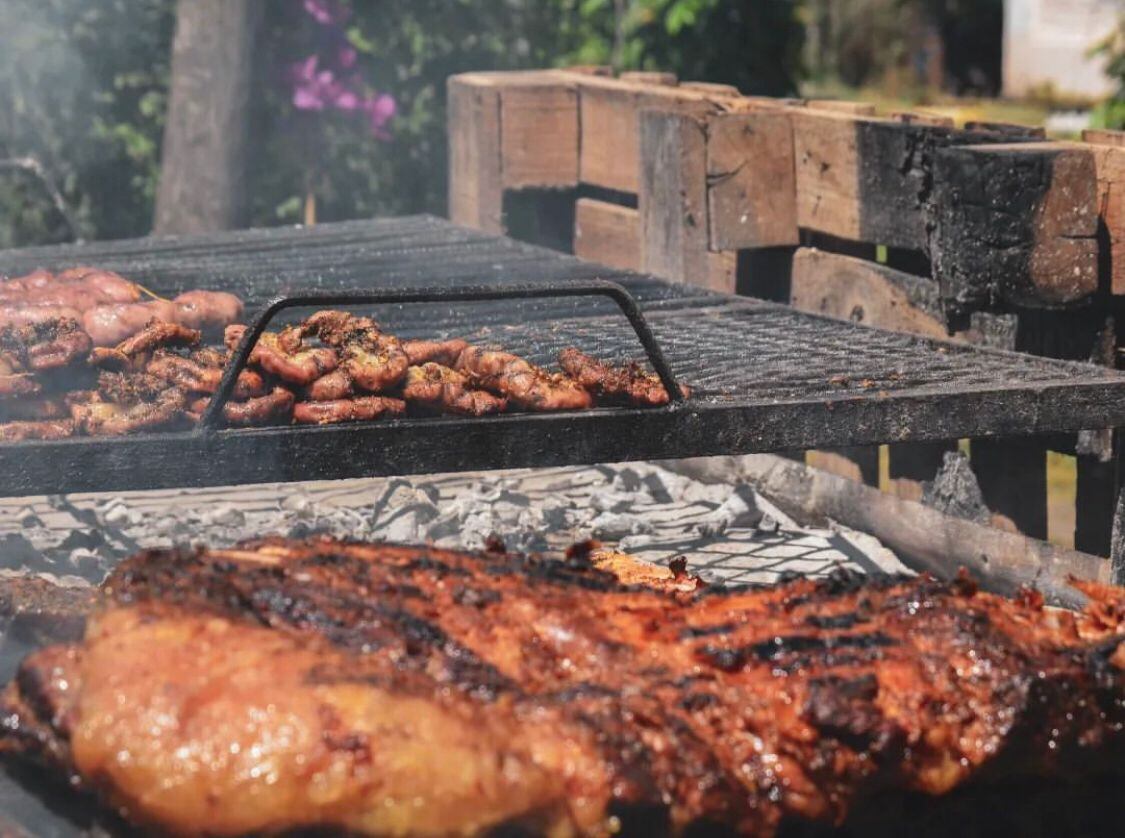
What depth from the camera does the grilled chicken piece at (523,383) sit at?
3590 mm

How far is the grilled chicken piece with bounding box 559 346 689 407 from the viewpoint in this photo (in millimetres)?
3596

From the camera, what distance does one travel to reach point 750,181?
20.0 ft

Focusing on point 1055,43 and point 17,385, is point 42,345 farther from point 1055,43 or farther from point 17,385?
point 1055,43

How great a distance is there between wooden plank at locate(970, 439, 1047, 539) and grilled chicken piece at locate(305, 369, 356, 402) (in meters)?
2.61

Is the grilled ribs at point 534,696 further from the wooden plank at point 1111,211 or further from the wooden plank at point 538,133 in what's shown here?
the wooden plank at point 538,133

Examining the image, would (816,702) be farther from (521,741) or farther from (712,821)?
(521,741)

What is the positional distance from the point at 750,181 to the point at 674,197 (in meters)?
0.41

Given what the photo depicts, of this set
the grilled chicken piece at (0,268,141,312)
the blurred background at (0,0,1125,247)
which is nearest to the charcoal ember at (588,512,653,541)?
the grilled chicken piece at (0,268,141,312)

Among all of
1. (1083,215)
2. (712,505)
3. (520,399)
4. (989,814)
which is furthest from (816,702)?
(712,505)

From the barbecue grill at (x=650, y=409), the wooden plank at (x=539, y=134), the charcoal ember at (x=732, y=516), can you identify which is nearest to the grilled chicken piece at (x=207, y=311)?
the barbecue grill at (x=650, y=409)

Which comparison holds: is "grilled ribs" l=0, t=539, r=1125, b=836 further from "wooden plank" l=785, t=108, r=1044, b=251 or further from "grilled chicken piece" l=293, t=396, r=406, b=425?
"wooden plank" l=785, t=108, r=1044, b=251

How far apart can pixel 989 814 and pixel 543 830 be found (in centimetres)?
71

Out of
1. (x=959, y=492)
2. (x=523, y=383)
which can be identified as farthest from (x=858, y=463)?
(x=523, y=383)

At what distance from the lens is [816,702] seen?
6.96ft
